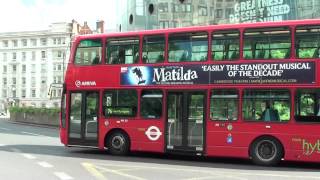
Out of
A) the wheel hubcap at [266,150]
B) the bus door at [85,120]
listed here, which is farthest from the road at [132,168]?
the bus door at [85,120]

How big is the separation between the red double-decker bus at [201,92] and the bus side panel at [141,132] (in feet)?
0.10

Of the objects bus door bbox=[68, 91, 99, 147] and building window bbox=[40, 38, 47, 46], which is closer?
bus door bbox=[68, 91, 99, 147]

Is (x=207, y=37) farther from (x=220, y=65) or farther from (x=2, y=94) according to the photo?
(x=2, y=94)

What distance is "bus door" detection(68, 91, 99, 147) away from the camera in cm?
1941

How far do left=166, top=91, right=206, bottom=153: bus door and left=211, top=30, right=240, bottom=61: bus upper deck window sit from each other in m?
1.17

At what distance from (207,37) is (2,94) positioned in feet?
434

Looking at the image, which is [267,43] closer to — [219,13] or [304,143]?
[304,143]

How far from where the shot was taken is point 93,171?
14336 millimetres

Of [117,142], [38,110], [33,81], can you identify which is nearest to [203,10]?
[38,110]

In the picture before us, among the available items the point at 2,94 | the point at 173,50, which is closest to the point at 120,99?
the point at 173,50

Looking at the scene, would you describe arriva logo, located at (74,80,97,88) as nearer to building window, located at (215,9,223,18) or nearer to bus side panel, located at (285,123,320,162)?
bus side panel, located at (285,123,320,162)

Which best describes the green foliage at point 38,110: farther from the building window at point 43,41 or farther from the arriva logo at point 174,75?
the building window at point 43,41

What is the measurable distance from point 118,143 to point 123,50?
9.52 feet

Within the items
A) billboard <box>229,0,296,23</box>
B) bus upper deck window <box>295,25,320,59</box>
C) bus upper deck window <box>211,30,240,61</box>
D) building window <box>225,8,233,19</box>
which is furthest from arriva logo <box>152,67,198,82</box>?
building window <box>225,8,233,19</box>
